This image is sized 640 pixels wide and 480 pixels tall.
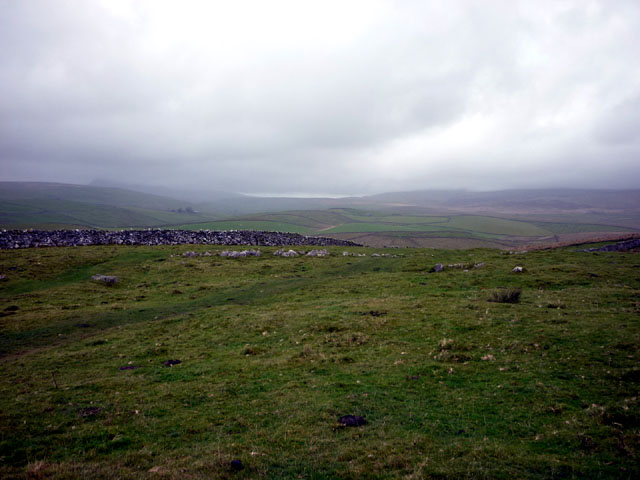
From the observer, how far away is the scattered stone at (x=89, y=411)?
38.6 ft

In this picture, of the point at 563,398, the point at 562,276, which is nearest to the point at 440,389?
the point at 563,398

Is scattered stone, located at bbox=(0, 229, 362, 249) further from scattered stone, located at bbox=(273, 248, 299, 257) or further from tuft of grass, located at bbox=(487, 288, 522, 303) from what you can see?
tuft of grass, located at bbox=(487, 288, 522, 303)

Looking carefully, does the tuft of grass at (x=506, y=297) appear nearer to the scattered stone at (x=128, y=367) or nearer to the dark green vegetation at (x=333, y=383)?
the dark green vegetation at (x=333, y=383)

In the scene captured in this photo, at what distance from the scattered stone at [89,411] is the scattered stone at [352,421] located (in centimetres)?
935

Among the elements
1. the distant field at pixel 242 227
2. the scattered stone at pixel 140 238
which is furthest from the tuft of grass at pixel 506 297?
the distant field at pixel 242 227

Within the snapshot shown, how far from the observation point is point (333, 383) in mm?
13750

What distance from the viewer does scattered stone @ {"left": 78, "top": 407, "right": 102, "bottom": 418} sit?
11753 mm

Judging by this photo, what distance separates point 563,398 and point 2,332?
33.0 m

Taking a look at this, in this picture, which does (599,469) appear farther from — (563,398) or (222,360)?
(222,360)

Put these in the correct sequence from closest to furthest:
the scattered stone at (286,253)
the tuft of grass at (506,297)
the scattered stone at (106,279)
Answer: the tuft of grass at (506,297) < the scattered stone at (106,279) < the scattered stone at (286,253)

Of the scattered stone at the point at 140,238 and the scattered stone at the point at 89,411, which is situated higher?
the scattered stone at the point at 140,238

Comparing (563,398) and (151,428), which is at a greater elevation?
(563,398)

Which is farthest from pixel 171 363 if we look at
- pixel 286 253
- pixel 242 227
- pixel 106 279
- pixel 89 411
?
pixel 242 227

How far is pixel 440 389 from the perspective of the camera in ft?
41.4
